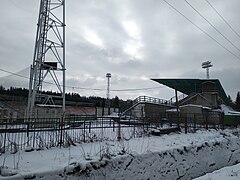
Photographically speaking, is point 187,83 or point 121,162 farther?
point 187,83

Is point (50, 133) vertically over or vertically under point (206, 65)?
under

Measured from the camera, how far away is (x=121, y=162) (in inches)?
303

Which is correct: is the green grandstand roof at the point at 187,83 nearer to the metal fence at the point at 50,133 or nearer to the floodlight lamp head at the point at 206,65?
the floodlight lamp head at the point at 206,65

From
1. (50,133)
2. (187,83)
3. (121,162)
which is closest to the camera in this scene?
(121,162)

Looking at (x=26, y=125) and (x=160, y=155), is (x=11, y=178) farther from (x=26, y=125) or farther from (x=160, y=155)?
(x=26, y=125)

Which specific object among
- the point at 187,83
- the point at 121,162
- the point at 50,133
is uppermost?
the point at 187,83

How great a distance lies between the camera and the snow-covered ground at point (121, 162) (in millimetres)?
6305

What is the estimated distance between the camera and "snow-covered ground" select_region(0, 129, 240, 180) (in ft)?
20.7

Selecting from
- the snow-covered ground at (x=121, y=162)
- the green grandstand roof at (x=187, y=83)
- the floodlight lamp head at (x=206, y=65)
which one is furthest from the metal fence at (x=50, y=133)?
the floodlight lamp head at (x=206, y=65)

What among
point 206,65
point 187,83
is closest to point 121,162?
point 187,83

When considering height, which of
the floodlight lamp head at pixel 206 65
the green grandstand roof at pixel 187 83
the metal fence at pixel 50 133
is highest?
the floodlight lamp head at pixel 206 65

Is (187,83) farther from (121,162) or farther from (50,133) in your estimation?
(121,162)

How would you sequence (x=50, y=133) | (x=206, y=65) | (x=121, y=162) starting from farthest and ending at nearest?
(x=206, y=65) → (x=50, y=133) → (x=121, y=162)

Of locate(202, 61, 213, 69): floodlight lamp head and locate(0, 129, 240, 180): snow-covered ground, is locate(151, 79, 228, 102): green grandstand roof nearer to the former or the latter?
locate(202, 61, 213, 69): floodlight lamp head
